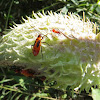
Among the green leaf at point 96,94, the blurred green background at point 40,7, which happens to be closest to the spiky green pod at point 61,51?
the green leaf at point 96,94

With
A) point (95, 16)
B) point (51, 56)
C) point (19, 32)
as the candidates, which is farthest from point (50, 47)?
point (95, 16)

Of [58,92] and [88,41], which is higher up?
[88,41]

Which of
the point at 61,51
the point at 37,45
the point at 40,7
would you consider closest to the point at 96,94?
the point at 61,51

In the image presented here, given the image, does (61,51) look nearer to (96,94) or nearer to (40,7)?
(96,94)

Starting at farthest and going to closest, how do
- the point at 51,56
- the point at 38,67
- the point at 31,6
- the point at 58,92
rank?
1. the point at 31,6
2. the point at 58,92
3. the point at 38,67
4. the point at 51,56

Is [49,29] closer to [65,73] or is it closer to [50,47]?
[50,47]

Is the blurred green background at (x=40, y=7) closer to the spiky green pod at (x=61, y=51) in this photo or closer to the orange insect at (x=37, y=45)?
the spiky green pod at (x=61, y=51)
